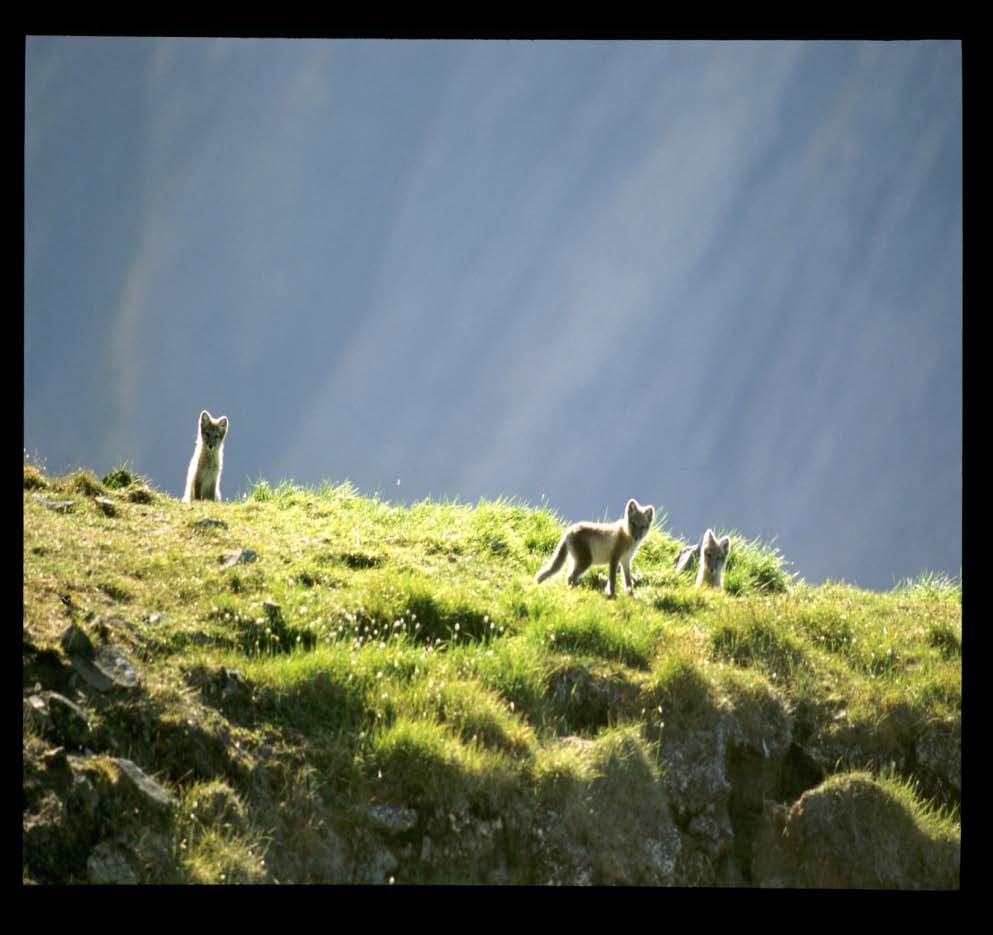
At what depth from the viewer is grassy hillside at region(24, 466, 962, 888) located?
7359 mm

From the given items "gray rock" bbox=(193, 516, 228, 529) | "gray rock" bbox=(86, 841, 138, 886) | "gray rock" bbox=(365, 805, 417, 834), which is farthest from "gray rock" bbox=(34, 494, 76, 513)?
"gray rock" bbox=(365, 805, 417, 834)

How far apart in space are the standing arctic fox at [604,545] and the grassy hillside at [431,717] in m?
0.34

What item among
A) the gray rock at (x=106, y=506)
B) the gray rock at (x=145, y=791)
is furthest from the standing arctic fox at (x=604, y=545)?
the gray rock at (x=145, y=791)

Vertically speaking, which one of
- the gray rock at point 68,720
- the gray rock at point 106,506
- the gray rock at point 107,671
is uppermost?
the gray rock at point 106,506

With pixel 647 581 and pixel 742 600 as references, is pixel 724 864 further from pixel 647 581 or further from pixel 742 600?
pixel 647 581

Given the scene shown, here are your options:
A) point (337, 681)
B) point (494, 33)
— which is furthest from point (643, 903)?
point (494, 33)

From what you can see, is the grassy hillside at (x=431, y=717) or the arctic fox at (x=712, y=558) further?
the arctic fox at (x=712, y=558)

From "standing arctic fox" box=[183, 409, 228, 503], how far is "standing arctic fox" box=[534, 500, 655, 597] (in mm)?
6509

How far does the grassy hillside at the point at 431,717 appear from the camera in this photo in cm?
736

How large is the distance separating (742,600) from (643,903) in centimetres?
497

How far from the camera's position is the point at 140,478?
1454 cm

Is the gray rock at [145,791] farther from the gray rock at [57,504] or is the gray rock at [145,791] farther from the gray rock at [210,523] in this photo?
the gray rock at [57,504]

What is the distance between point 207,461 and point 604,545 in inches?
291

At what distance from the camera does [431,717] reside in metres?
8.32
